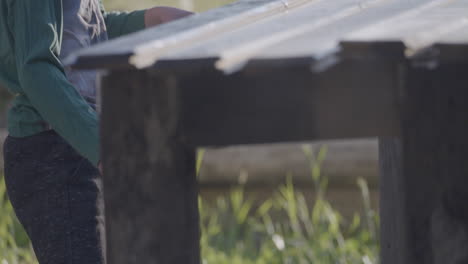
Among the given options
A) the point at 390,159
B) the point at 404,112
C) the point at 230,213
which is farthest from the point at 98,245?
the point at 230,213

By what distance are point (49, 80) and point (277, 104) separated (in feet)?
2.85

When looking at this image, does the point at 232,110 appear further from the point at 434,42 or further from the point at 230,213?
the point at 230,213

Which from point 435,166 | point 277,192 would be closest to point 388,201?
point 435,166

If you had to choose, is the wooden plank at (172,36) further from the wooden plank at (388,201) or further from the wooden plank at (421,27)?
the wooden plank at (388,201)

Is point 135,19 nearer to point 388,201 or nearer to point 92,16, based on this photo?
point 92,16

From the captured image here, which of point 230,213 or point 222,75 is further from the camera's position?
point 230,213

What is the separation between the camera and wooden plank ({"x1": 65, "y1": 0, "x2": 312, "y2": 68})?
4.28ft

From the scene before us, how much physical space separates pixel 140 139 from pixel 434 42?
17.5 inches

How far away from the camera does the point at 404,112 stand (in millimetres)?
1393

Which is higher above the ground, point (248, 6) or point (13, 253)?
point (248, 6)

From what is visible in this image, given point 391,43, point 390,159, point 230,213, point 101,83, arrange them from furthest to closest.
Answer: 1. point 230,213
2. point 390,159
3. point 101,83
4. point 391,43

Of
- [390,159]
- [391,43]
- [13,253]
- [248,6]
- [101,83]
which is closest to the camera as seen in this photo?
[391,43]

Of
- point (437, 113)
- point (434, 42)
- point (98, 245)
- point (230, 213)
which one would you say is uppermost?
point (434, 42)

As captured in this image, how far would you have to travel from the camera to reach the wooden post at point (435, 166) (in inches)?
55.2
